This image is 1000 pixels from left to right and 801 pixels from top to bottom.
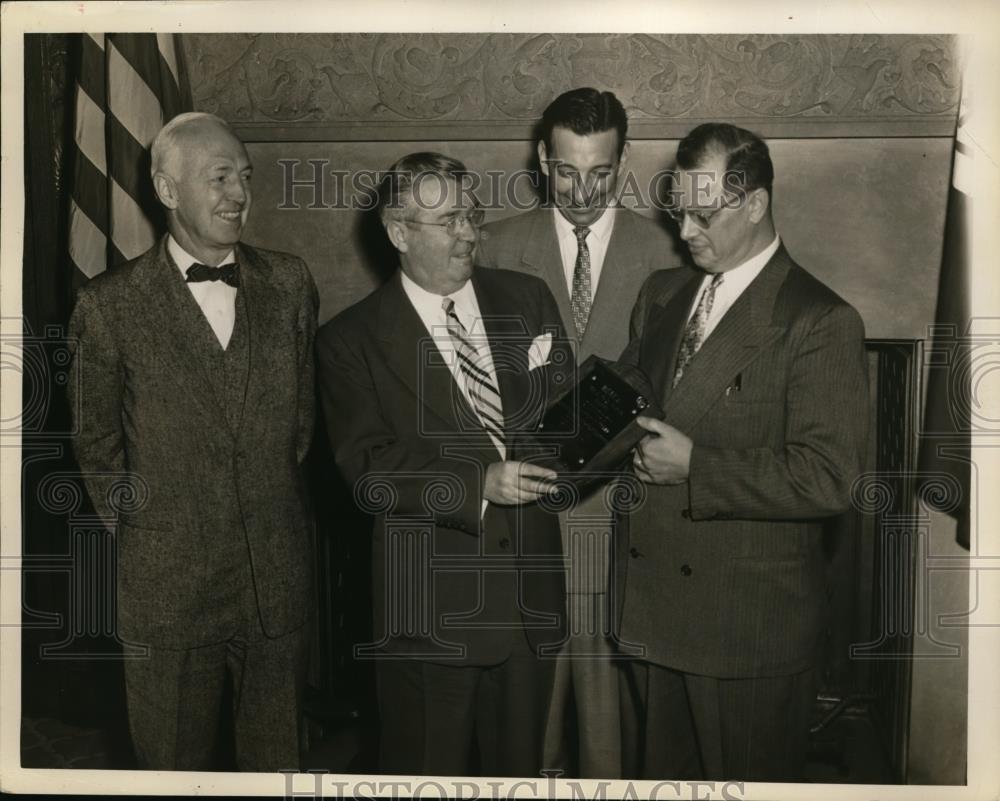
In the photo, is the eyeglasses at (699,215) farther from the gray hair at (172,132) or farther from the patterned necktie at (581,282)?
the gray hair at (172,132)

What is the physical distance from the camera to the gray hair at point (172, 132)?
9.63ft

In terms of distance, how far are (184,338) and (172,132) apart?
1.81 feet

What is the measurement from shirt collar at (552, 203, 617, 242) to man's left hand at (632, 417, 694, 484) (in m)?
0.50

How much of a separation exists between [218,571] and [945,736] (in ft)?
6.59

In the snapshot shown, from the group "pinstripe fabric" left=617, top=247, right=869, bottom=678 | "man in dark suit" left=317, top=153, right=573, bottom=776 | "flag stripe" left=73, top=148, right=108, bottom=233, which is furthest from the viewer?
"flag stripe" left=73, top=148, right=108, bottom=233

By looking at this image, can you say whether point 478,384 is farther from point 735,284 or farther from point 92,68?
point 92,68

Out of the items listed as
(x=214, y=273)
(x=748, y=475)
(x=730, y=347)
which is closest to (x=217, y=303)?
(x=214, y=273)

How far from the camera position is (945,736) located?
3.01m

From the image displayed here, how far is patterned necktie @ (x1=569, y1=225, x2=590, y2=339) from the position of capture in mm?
2932

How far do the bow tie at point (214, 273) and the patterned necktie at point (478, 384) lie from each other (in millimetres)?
581

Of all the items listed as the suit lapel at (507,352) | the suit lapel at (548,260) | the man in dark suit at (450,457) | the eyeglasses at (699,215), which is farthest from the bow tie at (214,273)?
the eyeglasses at (699,215)

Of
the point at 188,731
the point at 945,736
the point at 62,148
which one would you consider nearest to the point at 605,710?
the point at 945,736

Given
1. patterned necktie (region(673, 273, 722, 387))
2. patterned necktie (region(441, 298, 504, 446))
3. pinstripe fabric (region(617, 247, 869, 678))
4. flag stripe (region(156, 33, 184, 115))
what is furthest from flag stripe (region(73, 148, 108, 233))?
patterned necktie (region(673, 273, 722, 387))

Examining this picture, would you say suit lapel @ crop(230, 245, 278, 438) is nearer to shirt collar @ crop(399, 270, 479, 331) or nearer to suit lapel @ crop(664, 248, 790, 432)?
shirt collar @ crop(399, 270, 479, 331)
